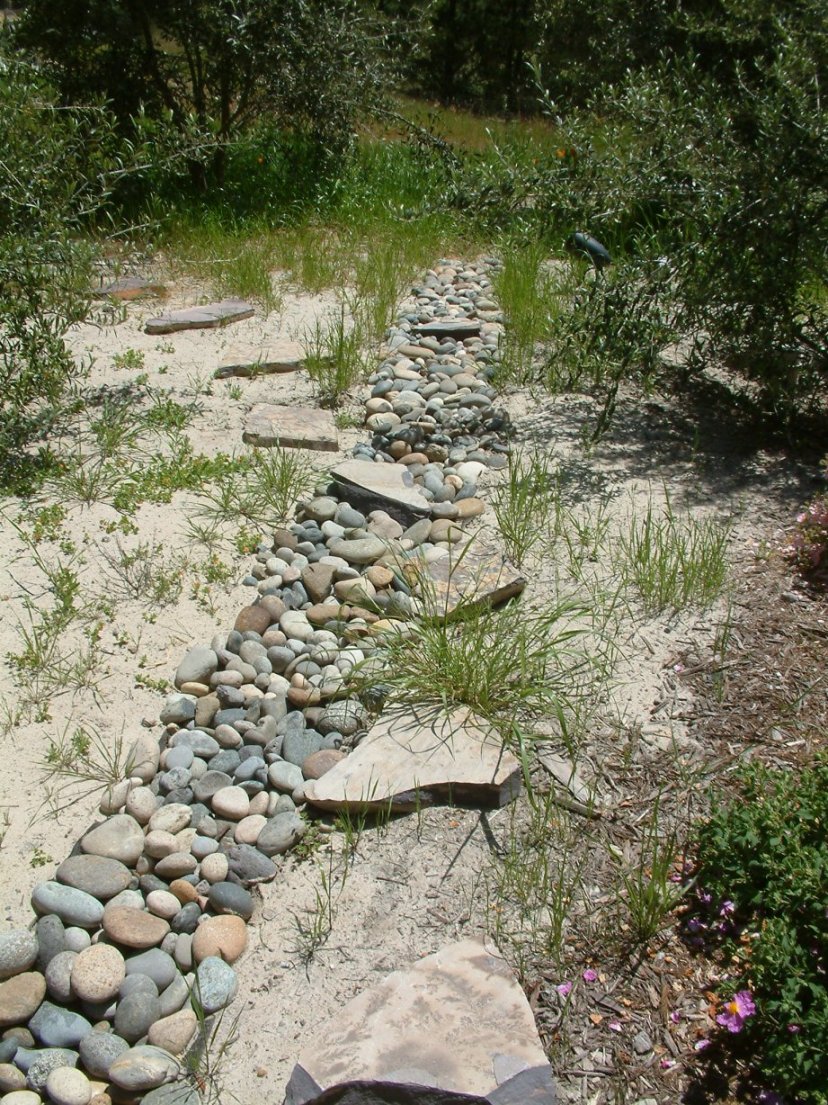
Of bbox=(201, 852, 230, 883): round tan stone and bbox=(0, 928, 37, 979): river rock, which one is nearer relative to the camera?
bbox=(0, 928, 37, 979): river rock

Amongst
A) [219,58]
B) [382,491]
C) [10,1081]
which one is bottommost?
[10,1081]

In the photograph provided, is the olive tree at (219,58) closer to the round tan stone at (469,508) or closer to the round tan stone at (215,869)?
the round tan stone at (469,508)

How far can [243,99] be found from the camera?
8117 mm

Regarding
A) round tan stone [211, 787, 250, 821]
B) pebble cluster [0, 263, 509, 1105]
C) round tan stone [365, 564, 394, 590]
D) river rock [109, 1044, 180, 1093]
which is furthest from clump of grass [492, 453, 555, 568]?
river rock [109, 1044, 180, 1093]

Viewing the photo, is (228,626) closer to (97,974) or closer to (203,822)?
(203,822)

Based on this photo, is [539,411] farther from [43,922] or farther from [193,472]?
[43,922]

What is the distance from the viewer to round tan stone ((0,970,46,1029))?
7.88 ft

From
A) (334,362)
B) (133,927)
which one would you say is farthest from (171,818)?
(334,362)

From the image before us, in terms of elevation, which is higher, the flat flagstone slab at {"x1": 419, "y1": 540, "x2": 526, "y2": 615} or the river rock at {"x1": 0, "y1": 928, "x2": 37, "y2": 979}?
the flat flagstone slab at {"x1": 419, "y1": 540, "x2": 526, "y2": 615}

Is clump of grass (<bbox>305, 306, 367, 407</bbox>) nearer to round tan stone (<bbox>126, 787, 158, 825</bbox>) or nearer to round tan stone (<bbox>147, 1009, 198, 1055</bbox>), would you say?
round tan stone (<bbox>126, 787, 158, 825</bbox>)

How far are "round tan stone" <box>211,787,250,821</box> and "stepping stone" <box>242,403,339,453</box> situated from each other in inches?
84.4

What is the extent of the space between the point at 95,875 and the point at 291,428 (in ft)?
8.73

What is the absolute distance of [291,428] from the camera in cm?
494

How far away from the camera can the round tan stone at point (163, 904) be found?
8.71ft
